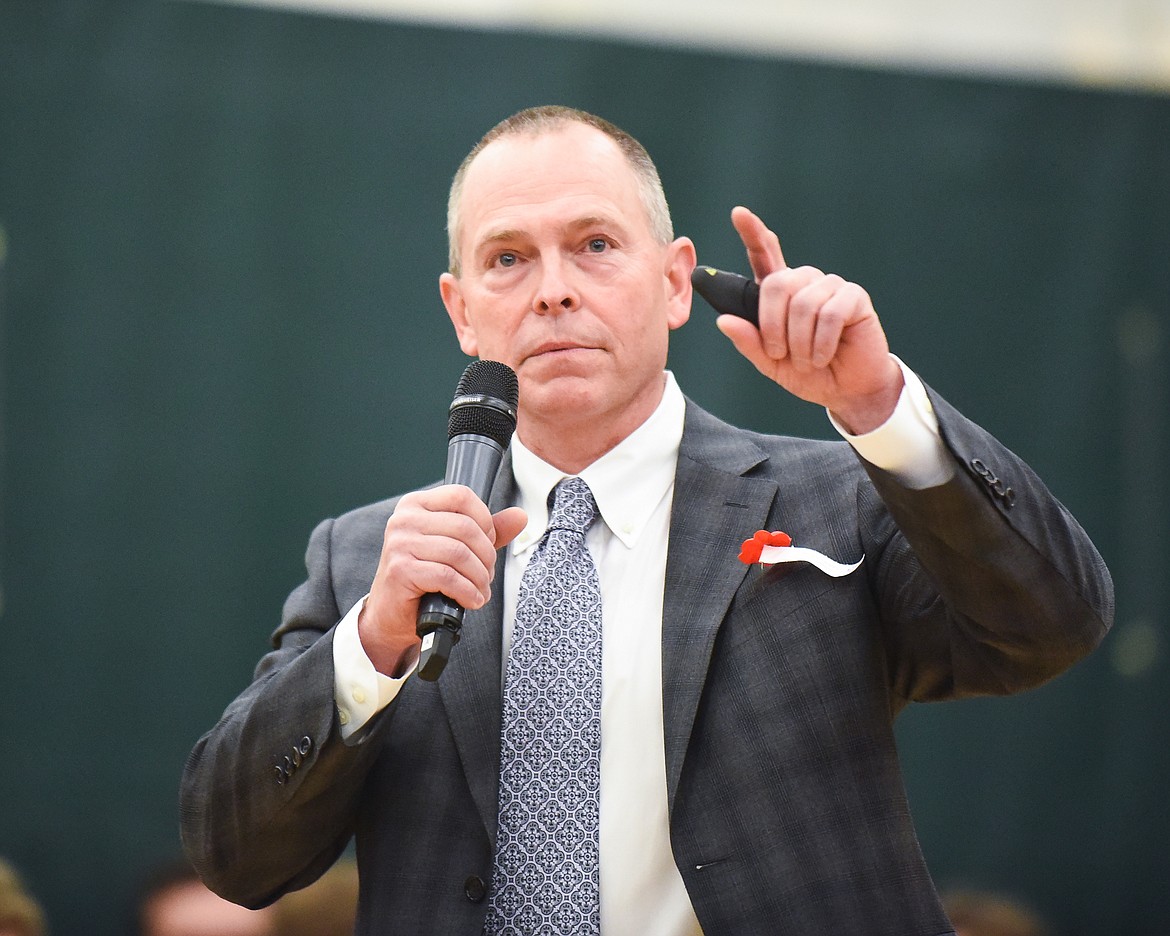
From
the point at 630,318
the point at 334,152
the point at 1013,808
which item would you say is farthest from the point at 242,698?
the point at 1013,808

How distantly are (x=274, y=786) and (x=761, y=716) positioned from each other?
700 millimetres

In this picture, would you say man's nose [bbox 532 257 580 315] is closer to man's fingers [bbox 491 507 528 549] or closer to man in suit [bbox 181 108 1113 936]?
man in suit [bbox 181 108 1113 936]

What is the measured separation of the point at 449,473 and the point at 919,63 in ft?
10.7

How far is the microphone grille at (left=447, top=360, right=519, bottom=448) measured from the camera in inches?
72.7

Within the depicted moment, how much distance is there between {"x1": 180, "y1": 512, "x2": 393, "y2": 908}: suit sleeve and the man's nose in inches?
24.7

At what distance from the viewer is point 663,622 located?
6.52ft

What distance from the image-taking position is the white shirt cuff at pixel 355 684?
186 centimetres

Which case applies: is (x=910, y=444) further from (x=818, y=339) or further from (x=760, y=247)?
(x=760, y=247)

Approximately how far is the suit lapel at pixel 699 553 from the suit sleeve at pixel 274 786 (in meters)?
0.42

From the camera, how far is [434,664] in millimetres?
1578

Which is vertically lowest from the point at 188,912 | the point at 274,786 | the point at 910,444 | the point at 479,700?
the point at 188,912

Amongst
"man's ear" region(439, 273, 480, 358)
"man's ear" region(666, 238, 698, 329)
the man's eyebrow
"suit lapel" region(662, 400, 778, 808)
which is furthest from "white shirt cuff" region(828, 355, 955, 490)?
"man's ear" region(439, 273, 480, 358)

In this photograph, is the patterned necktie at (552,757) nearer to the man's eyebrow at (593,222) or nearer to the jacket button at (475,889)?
the jacket button at (475,889)

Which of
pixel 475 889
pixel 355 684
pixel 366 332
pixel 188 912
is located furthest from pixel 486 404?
pixel 188 912
